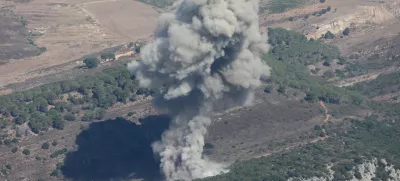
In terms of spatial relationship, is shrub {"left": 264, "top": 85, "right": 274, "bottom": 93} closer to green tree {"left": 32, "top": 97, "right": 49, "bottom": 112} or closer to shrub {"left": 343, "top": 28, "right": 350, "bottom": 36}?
green tree {"left": 32, "top": 97, "right": 49, "bottom": 112}

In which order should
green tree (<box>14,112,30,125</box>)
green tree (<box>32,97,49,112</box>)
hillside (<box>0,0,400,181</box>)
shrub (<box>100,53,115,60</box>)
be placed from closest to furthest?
hillside (<box>0,0,400,181</box>), green tree (<box>14,112,30,125</box>), green tree (<box>32,97,49,112</box>), shrub (<box>100,53,115,60</box>)

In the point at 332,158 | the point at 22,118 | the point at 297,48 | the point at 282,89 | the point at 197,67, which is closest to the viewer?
the point at 197,67

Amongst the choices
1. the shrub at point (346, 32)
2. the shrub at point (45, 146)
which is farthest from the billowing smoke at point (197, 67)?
the shrub at point (346, 32)

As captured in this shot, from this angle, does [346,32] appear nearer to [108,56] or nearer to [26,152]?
[108,56]

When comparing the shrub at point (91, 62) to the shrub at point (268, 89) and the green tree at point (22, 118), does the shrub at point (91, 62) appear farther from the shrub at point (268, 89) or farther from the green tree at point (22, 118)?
the shrub at point (268, 89)

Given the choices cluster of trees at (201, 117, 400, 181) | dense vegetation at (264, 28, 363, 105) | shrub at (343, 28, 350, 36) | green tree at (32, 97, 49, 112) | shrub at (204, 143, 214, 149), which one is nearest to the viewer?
cluster of trees at (201, 117, 400, 181)

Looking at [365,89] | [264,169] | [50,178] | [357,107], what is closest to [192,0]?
[264,169]

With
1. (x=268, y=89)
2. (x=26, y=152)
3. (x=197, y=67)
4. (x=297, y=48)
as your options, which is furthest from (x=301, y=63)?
(x=197, y=67)

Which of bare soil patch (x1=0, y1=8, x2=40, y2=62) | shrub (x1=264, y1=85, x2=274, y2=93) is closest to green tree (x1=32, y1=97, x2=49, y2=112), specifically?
shrub (x1=264, y1=85, x2=274, y2=93)
